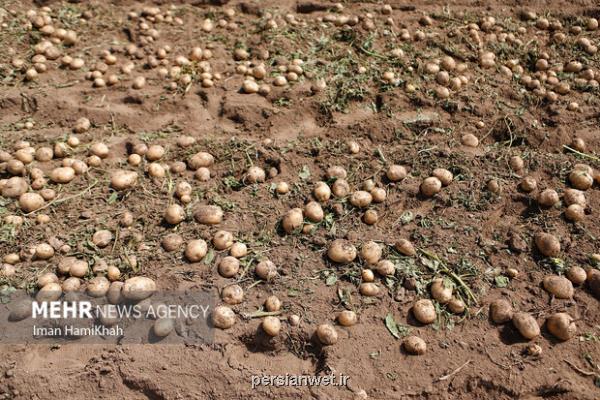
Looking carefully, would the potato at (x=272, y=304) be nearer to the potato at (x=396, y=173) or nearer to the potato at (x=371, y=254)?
the potato at (x=371, y=254)

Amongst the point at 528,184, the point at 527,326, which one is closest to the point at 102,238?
the point at 527,326

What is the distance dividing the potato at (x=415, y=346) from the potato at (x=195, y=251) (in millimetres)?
1518

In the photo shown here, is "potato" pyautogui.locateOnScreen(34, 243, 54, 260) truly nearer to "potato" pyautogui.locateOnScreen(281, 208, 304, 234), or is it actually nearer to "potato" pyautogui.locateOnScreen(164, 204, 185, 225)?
"potato" pyautogui.locateOnScreen(164, 204, 185, 225)

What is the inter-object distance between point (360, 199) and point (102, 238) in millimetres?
1973

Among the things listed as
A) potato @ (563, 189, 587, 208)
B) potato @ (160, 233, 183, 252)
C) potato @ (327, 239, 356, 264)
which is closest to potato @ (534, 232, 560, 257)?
potato @ (563, 189, 587, 208)

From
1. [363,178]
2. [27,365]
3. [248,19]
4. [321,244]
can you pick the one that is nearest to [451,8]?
[248,19]

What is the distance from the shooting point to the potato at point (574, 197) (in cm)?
357

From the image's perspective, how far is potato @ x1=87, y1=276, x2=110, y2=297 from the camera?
117 inches

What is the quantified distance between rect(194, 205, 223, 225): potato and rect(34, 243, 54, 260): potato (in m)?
1.05

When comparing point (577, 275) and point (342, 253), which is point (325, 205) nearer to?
point (342, 253)

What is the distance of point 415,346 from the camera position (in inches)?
109

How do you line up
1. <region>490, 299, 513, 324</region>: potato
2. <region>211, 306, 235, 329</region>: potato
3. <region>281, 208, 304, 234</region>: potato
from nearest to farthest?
<region>211, 306, 235, 329</region>: potato
<region>490, 299, 513, 324</region>: potato
<region>281, 208, 304, 234</region>: potato

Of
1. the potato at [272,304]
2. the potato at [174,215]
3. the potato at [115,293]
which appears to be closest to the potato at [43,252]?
the potato at [115,293]

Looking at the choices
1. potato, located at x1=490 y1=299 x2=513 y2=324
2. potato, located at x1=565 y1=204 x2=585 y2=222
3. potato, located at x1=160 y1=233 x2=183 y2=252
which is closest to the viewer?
potato, located at x1=490 y1=299 x2=513 y2=324
